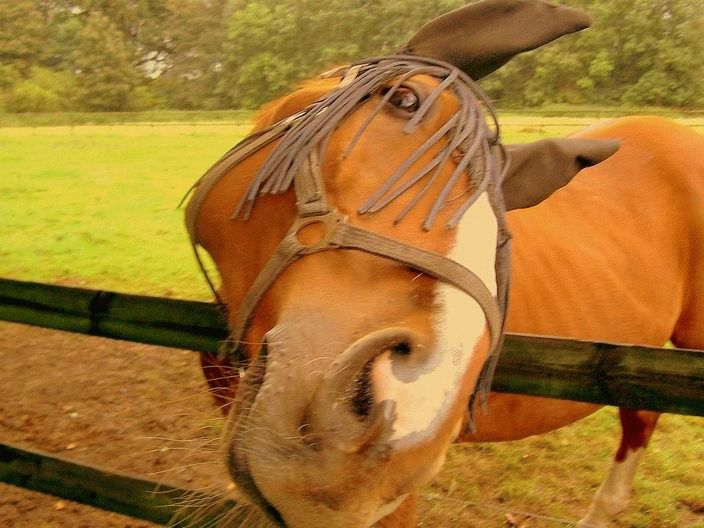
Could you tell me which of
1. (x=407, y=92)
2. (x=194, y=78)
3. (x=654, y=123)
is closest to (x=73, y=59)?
(x=194, y=78)

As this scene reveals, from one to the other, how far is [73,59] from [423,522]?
12.2 meters

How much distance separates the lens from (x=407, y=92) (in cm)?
130

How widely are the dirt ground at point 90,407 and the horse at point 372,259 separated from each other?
2.05m

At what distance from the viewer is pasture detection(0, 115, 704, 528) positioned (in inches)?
131

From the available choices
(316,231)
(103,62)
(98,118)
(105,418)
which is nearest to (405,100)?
(316,231)

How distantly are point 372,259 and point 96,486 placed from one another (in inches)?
66.9

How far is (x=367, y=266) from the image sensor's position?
1.05 metres

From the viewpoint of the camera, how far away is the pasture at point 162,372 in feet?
10.9

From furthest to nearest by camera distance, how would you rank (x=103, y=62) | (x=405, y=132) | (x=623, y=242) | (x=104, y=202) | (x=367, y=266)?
(x=103, y=62) < (x=104, y=202) < (x=623, y=242) < (x=405, y=132) < (x=367, y=266)

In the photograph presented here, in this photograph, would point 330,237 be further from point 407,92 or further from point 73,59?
point 73,59

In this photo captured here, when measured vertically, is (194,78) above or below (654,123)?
below

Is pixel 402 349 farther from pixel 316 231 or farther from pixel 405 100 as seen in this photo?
pixel 405 100

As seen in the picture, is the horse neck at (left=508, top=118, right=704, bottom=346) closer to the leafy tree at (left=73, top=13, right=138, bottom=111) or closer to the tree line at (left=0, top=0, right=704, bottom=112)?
the tree line at (left=0, top=0, right=704, bottom=112)

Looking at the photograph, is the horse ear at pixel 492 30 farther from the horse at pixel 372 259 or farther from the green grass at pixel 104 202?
the green grass at pixel 104 202
